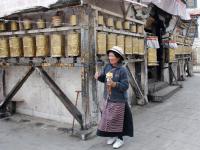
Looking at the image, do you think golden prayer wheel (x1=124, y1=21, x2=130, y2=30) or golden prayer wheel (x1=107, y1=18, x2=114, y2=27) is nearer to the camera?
golden prayer wheel (x1=107, y1=18, x2=114, y2=27)

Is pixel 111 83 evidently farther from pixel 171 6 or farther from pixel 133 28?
pixel 171 6

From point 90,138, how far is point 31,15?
132 inches

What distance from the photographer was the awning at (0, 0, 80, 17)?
6.15 meters

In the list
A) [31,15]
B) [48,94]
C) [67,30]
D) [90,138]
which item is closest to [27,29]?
[31,15]

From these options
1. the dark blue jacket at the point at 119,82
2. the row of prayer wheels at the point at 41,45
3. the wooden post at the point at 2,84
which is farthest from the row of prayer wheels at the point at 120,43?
the wooden post at the point at 2,84

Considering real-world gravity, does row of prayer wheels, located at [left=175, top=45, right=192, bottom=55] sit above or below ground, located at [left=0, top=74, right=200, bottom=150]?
above

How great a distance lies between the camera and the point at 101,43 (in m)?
6.49

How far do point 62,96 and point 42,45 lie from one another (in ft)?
3.98

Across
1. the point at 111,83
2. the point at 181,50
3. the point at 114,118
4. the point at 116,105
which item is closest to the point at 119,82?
the point at 111,83

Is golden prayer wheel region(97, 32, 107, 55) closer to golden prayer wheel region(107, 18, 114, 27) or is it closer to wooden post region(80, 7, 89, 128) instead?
wooden post region(80, 7, 89, 128)

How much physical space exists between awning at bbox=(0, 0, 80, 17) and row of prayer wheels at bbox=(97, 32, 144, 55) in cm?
106

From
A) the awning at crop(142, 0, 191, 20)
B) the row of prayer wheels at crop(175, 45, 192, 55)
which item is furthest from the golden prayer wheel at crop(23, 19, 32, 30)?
the row of prayer wheels at crop(175, 45, 192, 55)

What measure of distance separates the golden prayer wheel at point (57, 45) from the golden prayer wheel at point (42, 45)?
0.85 ft

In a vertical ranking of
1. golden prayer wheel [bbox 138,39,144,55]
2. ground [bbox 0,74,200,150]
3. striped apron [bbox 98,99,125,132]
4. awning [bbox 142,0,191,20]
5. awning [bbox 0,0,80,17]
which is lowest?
ground [bbox 0,74,200,150]
